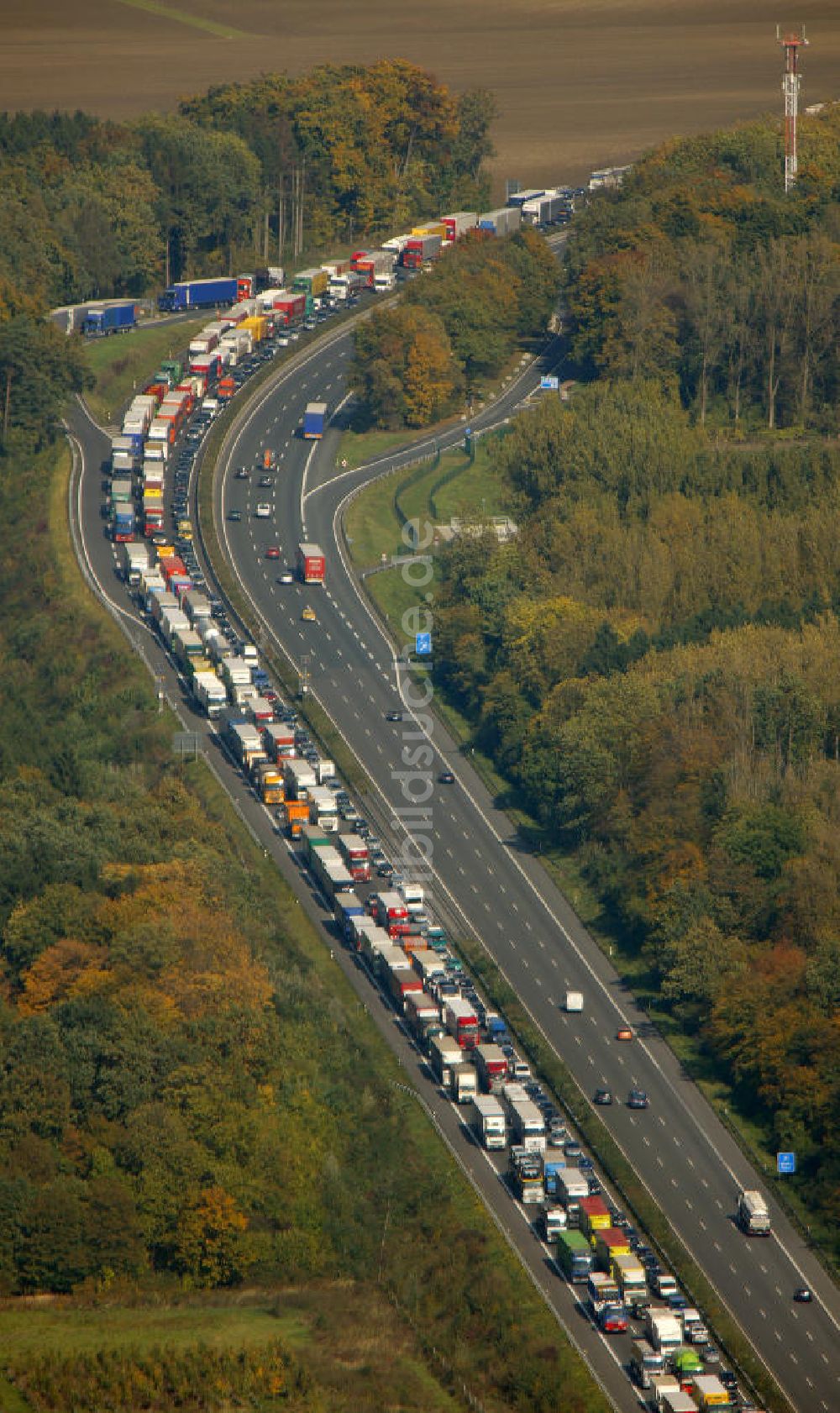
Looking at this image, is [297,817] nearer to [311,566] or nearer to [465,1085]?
[465,1085]

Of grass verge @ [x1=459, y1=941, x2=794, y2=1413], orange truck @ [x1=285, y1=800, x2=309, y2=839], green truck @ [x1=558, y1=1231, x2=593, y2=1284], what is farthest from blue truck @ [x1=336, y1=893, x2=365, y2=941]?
green truck @ [x1=558, y1=1231, x2=593, y2=1284]

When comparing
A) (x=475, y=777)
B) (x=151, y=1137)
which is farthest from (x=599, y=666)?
(x=151, y=1137)

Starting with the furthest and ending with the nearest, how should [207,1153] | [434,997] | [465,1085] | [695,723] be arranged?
[695,723]
[434,997]
[465,1085]
[207,1153]

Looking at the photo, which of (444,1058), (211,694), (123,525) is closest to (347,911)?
(444,1058)

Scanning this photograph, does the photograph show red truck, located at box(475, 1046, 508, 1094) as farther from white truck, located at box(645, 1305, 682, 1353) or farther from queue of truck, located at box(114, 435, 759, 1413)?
white truck, located at box(645, 1305, 682, 1353)

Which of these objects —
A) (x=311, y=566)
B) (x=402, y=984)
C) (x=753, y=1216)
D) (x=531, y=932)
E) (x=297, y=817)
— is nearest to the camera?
(x=753, y=1216)

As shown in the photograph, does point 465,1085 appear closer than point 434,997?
Yes
